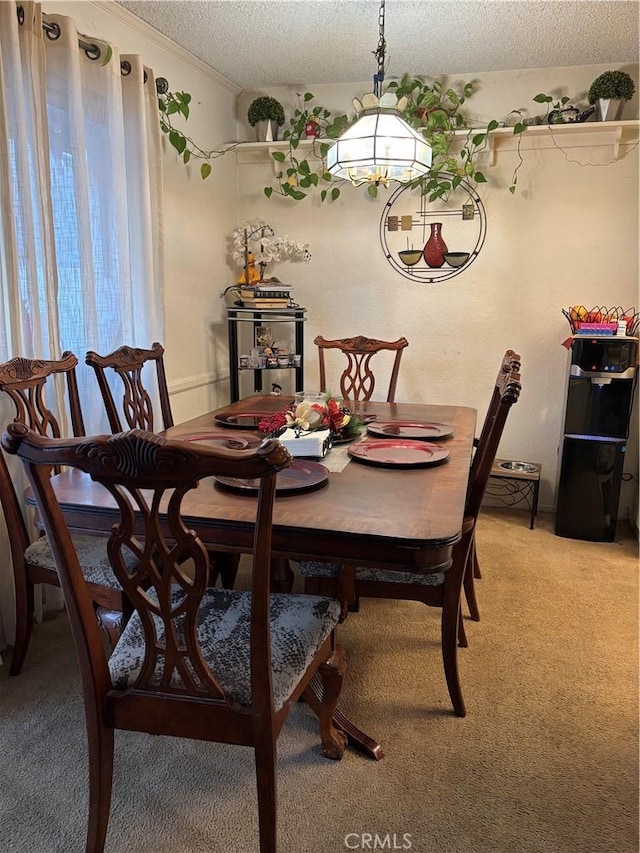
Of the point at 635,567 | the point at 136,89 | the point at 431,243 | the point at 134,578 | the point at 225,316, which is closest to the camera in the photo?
the point at 134,578

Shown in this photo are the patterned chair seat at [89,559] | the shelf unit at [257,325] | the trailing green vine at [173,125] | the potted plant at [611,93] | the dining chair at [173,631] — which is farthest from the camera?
the shelf unit at [257,325]

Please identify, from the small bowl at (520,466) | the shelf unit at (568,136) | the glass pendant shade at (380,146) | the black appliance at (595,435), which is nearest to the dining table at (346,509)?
the glass pendant shade at (380,146)

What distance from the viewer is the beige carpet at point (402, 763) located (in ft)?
4.77

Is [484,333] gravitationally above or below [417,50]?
below

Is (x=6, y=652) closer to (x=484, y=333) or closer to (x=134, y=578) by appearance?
(x=134, y=578)

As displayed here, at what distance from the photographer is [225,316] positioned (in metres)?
3.83

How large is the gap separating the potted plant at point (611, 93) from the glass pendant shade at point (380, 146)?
1.59 meters

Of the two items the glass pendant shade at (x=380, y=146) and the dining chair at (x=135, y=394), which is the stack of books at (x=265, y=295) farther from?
the glass pendant shade at (x=380, y=146)

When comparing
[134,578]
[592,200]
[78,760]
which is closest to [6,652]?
[78,760]

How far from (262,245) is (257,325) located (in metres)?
0.48

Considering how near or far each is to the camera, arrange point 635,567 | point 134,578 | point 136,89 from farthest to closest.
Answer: point 635,567
point 136,89
point 134,578

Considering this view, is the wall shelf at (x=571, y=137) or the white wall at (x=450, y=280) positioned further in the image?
the white wall at (x=450, y=280)

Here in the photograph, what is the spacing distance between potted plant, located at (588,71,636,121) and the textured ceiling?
117 mm

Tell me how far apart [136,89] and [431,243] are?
5.72 feet
